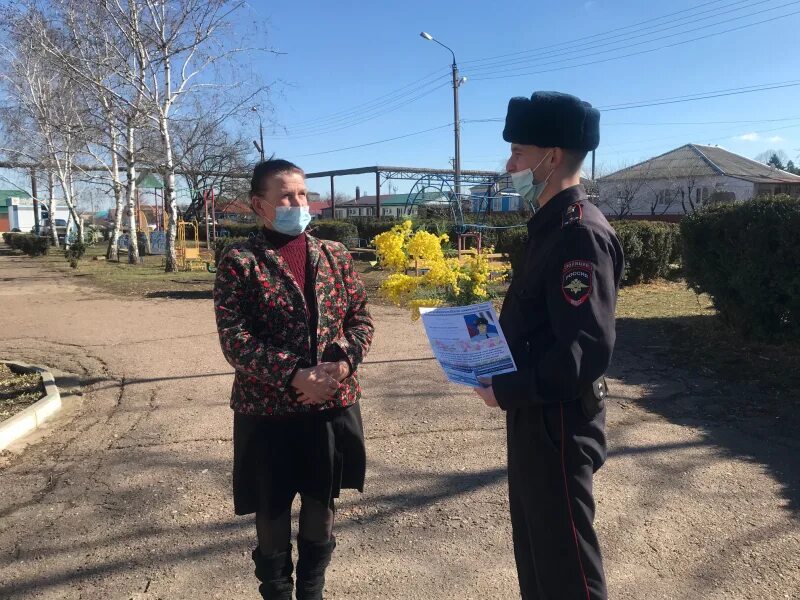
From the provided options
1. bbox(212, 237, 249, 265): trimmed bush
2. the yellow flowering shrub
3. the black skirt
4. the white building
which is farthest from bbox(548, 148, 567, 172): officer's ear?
the white building

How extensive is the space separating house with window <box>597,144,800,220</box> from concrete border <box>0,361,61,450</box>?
137 feet

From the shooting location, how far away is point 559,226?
1.79 metres

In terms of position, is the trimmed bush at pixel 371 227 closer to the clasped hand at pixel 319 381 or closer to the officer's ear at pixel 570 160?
the clasped hand at pixel 319 381

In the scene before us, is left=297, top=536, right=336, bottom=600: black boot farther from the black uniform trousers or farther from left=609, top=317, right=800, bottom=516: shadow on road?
left=609, top=317, right=800, bottom=516: shadow on road

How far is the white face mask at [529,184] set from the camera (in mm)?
1927

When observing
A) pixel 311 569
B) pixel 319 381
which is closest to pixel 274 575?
pixel 311 569

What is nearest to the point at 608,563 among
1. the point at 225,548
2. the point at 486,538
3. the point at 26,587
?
the point at 486,538

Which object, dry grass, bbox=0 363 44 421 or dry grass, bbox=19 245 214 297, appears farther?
dry grass, bbox=19 245 214 297

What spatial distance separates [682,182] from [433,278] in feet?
158

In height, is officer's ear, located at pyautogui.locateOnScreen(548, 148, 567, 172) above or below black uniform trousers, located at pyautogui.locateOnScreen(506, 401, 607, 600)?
above

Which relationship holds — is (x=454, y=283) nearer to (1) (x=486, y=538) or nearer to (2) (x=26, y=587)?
(1) (x=486, y=538)

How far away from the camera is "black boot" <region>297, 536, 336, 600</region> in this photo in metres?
2.54

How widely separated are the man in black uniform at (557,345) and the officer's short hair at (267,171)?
0.99 meters

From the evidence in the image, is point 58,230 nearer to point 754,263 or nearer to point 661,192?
point 661,192
